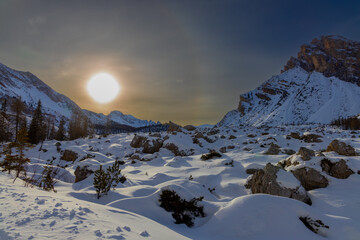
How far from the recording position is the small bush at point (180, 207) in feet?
18.3

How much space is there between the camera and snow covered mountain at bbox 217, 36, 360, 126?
370 feet

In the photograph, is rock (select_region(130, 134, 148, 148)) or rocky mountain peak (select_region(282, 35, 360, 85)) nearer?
rock (select_region(130, 134, 148, 148))

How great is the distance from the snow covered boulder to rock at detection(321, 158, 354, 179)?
8.30 ft

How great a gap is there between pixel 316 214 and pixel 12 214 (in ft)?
23.5

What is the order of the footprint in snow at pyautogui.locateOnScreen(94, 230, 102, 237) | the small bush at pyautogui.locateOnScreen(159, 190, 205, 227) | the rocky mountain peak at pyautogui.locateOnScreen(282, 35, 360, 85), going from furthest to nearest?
the rocky mountain peak at pyautogui.locateOnScreen(282, 35, 360, 85), the small bush at pyautogui.locateOnScreen(159, 190, 205, 227), the footprint in snow at pyautogui.locateOnScreen(94, 230, 102, 237)

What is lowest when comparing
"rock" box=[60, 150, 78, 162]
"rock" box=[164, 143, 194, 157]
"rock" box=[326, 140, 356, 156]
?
"rock" box=[60, 150, 78, 162]

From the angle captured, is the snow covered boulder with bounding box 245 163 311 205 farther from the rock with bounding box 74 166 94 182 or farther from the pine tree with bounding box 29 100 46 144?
the pine tree with bounding box 29 100 46 144

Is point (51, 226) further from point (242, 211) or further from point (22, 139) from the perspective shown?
point (22, 139)

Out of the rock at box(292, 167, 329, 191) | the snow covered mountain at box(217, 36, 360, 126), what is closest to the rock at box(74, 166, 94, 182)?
the rock at box(292, 167, 329, 191)

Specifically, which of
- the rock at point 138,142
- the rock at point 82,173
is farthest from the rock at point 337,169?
the rock at point 138,142

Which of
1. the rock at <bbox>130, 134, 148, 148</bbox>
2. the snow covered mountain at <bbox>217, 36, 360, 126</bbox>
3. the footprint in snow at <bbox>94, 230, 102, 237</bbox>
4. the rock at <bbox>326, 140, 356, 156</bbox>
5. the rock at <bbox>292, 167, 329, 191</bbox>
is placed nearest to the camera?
the footprint in snow at <bbox>94, 230, 102, 237</bbox>

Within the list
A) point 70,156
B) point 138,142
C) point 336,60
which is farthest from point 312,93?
point 70,156

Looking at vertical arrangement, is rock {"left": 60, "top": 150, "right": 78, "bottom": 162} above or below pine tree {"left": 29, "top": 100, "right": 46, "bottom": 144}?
below

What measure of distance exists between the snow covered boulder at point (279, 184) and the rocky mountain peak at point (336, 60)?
709ft
